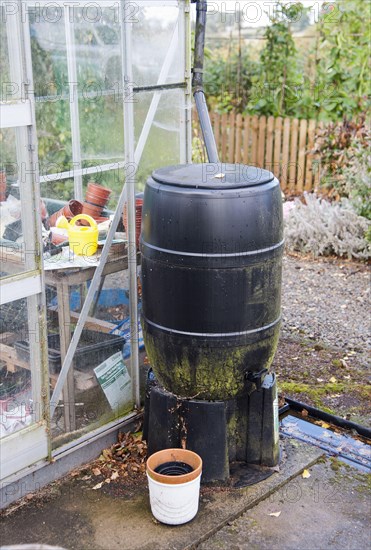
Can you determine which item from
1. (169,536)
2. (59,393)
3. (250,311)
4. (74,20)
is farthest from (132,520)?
(74,20)

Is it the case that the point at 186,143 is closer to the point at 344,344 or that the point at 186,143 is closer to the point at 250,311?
the point at 250,311

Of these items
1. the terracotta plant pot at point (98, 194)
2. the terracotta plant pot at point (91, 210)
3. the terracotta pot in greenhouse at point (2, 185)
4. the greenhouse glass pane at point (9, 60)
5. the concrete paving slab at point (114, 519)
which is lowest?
the concrete paving slab at point (114, 519)

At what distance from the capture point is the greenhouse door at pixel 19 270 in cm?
242

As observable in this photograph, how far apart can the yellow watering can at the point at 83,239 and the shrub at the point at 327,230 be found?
3.36 metres

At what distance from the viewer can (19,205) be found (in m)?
2.60

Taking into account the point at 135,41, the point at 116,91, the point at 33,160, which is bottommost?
the point at 33,160

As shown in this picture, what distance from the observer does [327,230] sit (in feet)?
19.5

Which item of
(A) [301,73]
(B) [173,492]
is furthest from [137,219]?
(A) [301,73]

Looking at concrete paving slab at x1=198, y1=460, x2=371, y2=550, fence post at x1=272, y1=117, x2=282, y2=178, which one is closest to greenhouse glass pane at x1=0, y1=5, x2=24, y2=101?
concrete paving slab at x1=198, y1=460, x2=371, y2=550

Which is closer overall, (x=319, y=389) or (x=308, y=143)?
(x=319, y=389)

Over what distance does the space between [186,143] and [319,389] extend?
1.60 m

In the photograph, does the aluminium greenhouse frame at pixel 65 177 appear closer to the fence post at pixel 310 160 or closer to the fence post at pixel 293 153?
the fence post at pixel 310 160

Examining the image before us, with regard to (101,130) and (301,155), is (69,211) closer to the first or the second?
(101,130)

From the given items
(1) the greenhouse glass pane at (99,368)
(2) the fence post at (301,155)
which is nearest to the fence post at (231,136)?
(2) the fence post at (301,155)
